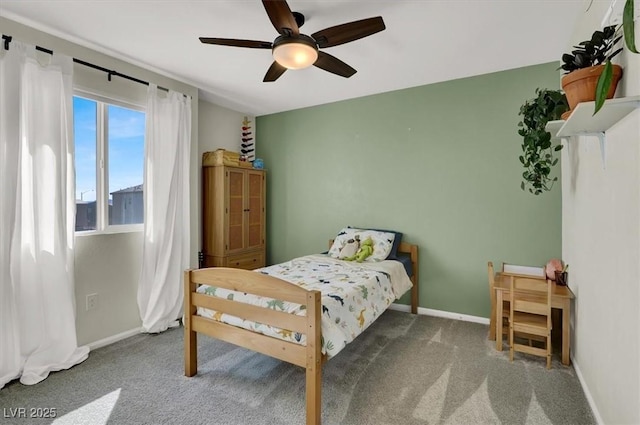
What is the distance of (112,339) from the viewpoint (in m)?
2.89

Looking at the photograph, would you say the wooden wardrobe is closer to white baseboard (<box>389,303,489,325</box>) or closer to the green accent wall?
the green accent wall

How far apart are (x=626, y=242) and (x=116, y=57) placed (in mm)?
3839

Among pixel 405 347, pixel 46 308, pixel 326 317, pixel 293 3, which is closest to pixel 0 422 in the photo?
pixel 46 308

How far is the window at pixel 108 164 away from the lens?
9.08 feet

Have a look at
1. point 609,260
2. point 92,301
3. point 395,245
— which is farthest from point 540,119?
point 92,301

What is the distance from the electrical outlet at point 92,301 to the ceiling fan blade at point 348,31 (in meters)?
2.79

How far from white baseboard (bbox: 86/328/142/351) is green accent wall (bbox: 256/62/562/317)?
216cm

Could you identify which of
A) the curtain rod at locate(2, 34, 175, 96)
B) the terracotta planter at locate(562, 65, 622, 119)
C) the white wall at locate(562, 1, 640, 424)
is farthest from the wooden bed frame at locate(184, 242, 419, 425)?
the curtain rod at locate(2, 34, 175, 96)

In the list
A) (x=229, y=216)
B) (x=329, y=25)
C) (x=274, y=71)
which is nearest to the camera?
(x=329, y=25)

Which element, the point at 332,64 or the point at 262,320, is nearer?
the point at 262,320

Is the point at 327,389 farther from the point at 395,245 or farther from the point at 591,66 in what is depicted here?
the point at 591,66

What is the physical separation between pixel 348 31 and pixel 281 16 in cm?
45

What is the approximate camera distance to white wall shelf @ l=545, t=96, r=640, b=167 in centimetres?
124

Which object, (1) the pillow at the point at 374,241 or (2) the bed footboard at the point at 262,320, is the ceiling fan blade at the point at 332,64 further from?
(1) the pillow at the point at 374,241
